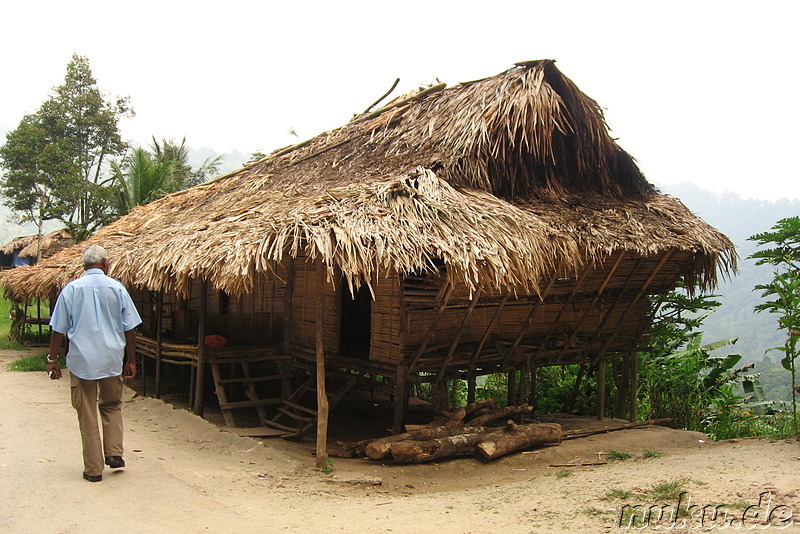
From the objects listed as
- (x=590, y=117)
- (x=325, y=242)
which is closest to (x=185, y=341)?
(x=325, y=242)

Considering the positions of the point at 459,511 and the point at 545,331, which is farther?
the point at 545,331

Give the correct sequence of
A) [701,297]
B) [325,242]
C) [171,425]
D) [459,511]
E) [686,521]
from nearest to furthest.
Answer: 1. [686,521]
2. [459,511]
3. [325,242]
4. [171,425]
5. [701,297]

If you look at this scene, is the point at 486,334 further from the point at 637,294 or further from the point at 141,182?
the point at 141,182

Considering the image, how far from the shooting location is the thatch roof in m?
21.4

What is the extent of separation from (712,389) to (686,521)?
7721 millimetres

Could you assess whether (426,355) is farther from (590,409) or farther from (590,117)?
(590,409)

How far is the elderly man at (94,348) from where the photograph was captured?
4.00 metres

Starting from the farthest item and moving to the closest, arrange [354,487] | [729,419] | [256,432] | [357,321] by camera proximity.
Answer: [729,419] < [357,321] < [256,432] < [354,487]

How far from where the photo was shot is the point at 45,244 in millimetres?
21359

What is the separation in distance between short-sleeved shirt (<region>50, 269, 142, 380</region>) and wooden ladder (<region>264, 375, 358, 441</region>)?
289 cm

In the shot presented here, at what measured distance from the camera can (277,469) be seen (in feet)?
17.4

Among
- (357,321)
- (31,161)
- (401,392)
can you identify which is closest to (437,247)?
(401,392)

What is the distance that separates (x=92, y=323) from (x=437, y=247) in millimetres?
2654

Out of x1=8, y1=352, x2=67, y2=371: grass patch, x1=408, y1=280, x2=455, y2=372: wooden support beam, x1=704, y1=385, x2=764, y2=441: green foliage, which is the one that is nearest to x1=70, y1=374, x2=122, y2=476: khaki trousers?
x1=408, y1=280, x2=455, y2=372: wooden support beam
